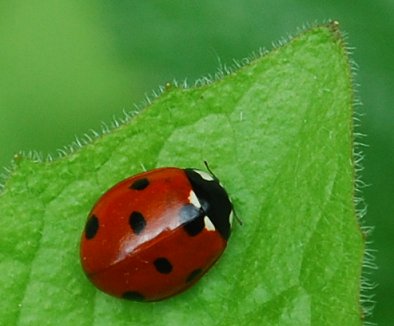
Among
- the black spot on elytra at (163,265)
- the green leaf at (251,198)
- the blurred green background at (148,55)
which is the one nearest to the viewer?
the green leaf at (251,198)

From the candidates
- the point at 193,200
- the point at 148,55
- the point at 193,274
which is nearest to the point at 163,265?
the point at 193,274

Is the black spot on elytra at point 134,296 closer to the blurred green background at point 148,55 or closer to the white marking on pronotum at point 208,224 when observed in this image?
the white marking on pronotum at point 208,224

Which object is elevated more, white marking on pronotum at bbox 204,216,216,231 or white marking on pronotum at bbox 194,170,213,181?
white marking on pronotum at bbox 194,170,213,181

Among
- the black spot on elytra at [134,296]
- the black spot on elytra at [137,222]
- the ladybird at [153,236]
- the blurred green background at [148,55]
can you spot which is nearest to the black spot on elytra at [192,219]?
the ladybird at [153,236]

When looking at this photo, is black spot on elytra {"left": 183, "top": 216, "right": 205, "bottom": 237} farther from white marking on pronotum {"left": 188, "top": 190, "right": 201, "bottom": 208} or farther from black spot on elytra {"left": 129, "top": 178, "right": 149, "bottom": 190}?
black spot on elytra {"left": 129, "top": 178, "right": 149, "bottom": 190}

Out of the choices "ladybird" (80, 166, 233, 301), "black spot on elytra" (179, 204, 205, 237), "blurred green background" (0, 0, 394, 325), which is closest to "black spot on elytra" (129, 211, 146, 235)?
"ladybird" (80, 166, 233, 301)

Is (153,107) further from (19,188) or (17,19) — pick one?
(17,19)
